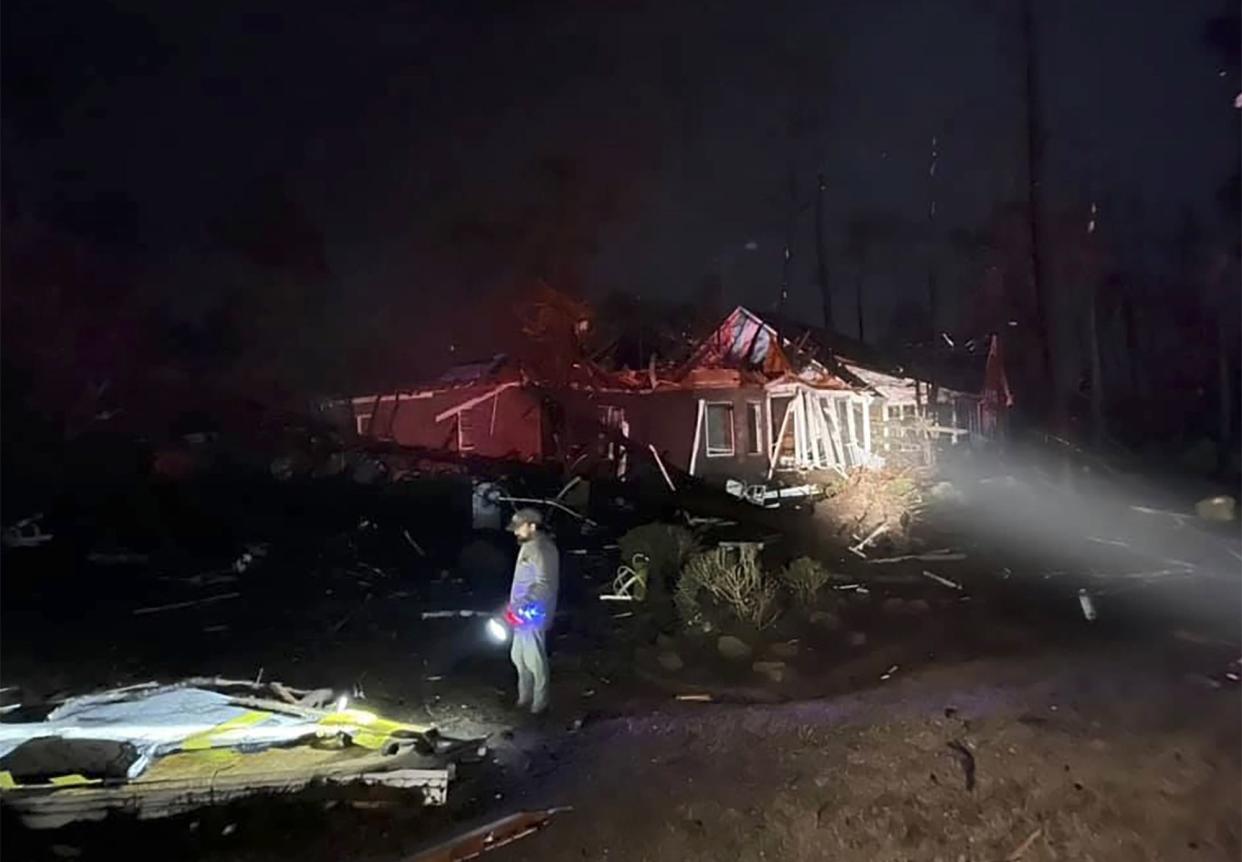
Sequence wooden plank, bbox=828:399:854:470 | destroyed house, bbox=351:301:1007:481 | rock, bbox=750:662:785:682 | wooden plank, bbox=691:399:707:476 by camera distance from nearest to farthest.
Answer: rock, bbox=750:662:785:682, destroyed house, bbox=351:301:1007:481, wooden plank, bbox=691:399:707:476, wooden plank, bbox=828:399:854:470

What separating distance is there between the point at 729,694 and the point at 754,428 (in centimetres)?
1698

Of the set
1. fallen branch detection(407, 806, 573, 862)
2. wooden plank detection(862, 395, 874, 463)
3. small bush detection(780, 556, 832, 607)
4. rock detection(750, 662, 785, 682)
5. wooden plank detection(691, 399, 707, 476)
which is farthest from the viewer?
wooden plank detection(862, 395, 874, 463)

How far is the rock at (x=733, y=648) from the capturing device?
389 inches

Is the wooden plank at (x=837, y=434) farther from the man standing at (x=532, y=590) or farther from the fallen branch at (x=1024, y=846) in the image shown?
the fallen branch at (x=1024, y=846)

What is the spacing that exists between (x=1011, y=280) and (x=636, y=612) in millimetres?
33240

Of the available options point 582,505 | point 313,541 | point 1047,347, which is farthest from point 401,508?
point 1047,347

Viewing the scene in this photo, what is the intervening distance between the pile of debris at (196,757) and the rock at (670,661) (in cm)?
302

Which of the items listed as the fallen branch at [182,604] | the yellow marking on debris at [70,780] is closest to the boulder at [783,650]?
the yellow marking on debris at [70,780]

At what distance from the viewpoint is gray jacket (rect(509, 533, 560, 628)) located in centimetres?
780

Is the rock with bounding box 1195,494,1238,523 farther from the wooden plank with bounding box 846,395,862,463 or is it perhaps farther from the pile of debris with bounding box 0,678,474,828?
the pile of debris with bounding box 0,678,474,828

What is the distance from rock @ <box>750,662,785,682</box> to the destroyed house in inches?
502

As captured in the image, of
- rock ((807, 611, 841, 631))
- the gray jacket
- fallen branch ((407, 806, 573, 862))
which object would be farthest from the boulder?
fallen branch ((407, 806, 573, 862))

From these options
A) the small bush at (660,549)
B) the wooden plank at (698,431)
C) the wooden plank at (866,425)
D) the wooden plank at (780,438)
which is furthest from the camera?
the wooden plank at (866,425)

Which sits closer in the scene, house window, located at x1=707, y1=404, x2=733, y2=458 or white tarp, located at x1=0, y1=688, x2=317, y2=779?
white tarp, located at x1=0, y1=688, x2=317, y2=779
